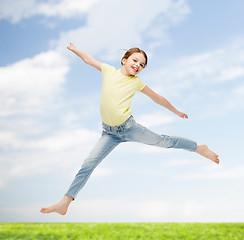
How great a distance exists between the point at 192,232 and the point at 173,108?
6.33 ft

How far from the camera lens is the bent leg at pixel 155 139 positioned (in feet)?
12.5

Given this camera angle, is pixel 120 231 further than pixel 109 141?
Yes

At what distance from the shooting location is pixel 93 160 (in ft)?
12.2

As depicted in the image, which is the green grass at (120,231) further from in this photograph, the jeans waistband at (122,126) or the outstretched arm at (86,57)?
the outstretched arm at (86,57)

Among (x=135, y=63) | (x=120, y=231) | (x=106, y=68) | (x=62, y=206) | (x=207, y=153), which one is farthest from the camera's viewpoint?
(x=120, y=231)

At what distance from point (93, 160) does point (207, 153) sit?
1.65 metres

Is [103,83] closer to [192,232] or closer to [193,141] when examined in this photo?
[193,141]

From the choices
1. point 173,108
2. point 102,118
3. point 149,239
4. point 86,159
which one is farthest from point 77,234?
point 173,108

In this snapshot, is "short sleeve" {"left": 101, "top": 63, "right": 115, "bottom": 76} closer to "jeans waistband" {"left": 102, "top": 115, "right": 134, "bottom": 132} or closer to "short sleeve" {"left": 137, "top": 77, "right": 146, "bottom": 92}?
"short sleeve" {"left": 137, "top": 77, "right": 146, "bottom": 92}

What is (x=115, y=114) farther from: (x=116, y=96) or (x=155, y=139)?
(x=155, y=139)

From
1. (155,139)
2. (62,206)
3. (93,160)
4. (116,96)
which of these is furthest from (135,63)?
(62,206)

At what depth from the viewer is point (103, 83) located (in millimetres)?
3826

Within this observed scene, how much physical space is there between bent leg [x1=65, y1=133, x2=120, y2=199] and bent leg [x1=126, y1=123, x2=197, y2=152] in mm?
212

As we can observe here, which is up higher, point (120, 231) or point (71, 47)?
point (71, 47)
